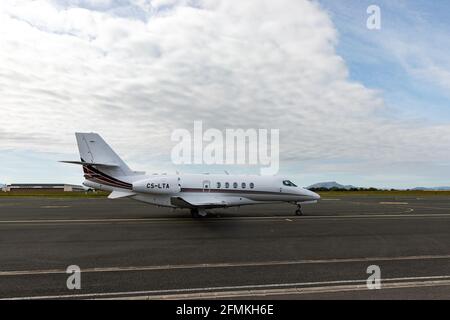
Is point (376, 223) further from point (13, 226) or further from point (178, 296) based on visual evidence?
point (13, 226)

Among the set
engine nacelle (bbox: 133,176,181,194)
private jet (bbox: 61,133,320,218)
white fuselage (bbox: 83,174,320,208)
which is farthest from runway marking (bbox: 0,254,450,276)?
engine nacelle (bbox: 133,176,181,194)

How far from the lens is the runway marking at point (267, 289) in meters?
6.82

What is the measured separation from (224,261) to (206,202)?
1178cm

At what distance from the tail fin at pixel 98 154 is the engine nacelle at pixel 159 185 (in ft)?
5.18

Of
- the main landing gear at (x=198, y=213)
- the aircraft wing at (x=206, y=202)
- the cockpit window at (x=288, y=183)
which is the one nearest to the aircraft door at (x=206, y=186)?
the aircraft wing at (x=206, y=202)

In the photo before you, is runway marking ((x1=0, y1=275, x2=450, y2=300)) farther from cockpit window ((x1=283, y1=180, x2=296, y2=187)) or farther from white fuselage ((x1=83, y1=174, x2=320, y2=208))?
cockpit window ((x1=283, y1=180, x2=296, y2=187))

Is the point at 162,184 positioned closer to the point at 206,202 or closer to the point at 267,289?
the point at 206,202

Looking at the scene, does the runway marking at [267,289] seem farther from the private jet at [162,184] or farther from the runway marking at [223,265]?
the private jet at [162,184]

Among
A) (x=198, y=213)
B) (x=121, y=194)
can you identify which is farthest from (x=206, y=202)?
(x=121, y=194)

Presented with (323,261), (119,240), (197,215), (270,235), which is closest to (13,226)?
(119,240)

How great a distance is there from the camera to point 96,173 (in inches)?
870

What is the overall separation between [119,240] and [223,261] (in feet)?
18.2

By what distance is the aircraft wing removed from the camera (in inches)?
798

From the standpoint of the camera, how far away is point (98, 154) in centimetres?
2209
